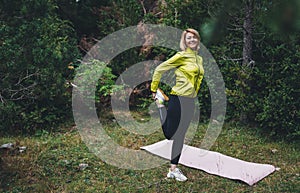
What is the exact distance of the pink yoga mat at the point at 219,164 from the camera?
166 inches

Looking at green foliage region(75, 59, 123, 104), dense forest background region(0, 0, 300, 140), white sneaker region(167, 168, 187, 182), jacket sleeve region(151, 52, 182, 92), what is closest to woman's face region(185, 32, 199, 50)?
jacket sleeve region(151, 52, 182, 92)

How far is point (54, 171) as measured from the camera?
4.33 meters

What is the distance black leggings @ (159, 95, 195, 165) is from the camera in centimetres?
396

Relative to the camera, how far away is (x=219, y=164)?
455 centimetres

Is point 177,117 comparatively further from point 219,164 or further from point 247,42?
point 247,42

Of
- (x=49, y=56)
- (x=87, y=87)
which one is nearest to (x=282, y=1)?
(x=49, y=56)

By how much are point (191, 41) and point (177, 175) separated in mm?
1563

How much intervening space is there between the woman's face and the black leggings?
0.59 m

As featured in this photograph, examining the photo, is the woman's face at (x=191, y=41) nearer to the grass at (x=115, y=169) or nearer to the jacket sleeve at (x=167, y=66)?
the jacket sleeve at (x=167, y=66)

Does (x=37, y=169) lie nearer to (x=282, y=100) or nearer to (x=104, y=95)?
(x=104, y=95)

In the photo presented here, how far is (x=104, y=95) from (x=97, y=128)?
761mm

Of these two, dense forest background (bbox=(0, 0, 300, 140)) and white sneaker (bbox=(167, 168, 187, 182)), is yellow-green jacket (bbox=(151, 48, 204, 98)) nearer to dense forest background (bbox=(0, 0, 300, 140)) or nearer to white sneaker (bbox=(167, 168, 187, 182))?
dense forest background (bbox=(0, 0, 300, 140))

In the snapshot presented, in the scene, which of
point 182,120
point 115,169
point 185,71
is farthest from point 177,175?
point 185,71

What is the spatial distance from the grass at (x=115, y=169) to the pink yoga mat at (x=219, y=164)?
3.8 inches
